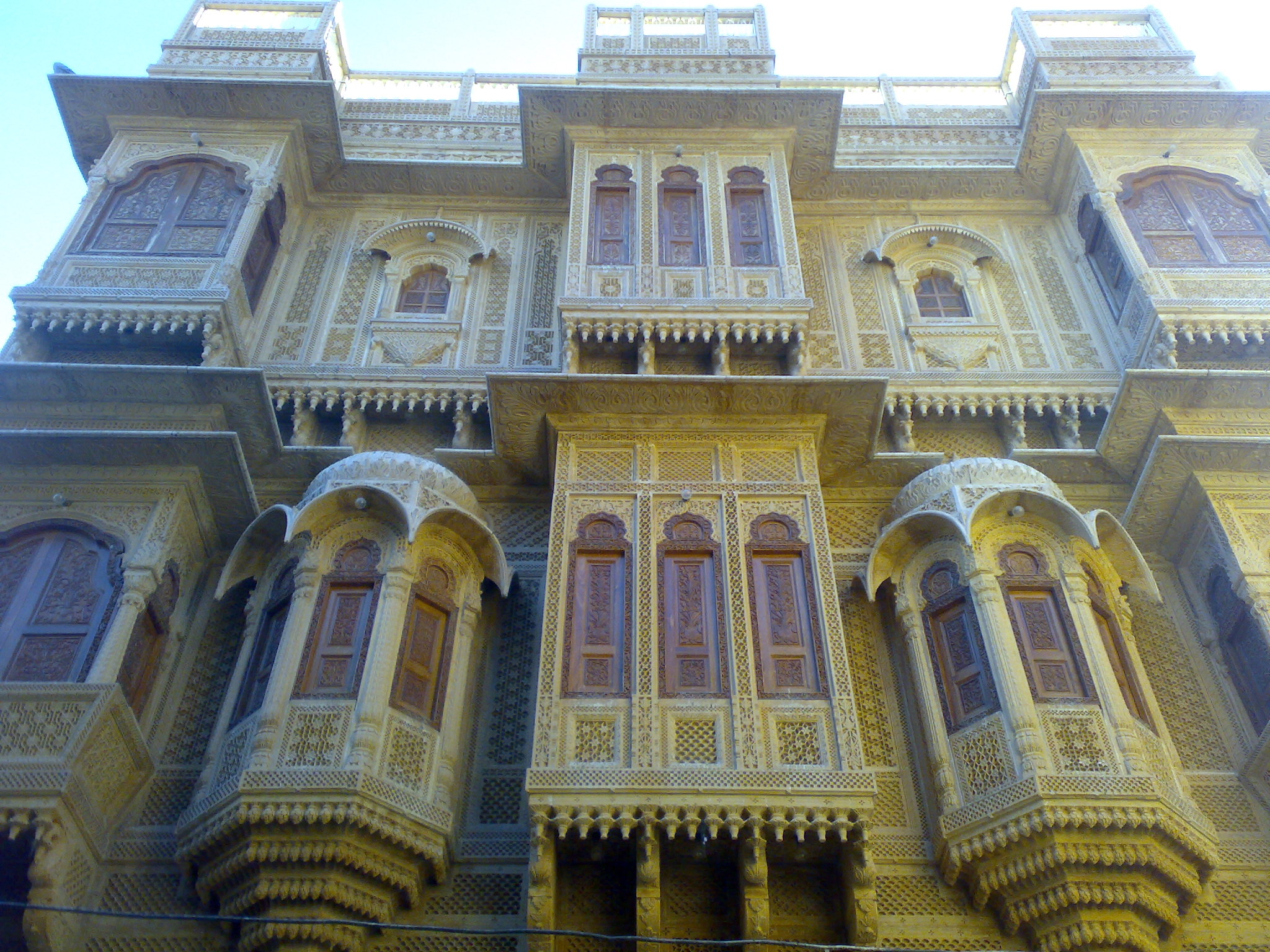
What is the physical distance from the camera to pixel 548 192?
13945 millimetres

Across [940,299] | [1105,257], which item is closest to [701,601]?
[940,299]

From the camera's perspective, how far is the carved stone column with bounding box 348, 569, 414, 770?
7855mm

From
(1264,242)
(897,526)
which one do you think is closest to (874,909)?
(897,526)

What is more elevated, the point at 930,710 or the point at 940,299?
the point at 940,299

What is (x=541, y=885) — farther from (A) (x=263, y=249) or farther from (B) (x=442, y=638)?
(A) (x=263, y=249)

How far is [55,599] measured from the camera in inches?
351

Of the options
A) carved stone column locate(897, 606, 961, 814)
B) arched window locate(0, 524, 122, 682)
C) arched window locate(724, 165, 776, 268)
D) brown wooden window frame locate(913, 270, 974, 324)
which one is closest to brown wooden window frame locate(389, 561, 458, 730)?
arched window locate(0, 524, 122, 682)

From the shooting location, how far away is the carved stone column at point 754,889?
735 centimetres

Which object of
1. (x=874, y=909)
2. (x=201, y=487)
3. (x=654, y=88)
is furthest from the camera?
(x=654, y=88)

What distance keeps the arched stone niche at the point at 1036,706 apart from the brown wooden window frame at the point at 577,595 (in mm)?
2016

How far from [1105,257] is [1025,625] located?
5.55m

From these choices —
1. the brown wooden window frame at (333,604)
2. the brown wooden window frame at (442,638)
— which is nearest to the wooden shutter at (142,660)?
the brown wooden window frame at (333,604)

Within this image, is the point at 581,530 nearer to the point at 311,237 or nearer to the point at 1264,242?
the point at 311,237

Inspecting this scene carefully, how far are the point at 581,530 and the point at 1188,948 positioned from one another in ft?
16.6
